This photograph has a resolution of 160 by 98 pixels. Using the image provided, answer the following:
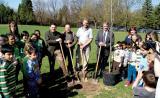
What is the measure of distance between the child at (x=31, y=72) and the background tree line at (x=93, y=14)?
177 ft

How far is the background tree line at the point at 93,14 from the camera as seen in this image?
67.6m

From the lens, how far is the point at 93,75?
1083 centimetres

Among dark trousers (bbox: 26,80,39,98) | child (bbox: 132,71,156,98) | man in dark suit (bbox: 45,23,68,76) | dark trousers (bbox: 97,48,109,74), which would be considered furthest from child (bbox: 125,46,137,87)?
child (bbox: 132,71,156,98)

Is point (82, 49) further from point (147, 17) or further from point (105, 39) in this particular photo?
point (147, 17)

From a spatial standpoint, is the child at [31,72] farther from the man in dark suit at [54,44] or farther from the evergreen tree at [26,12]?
the evergreen tree at [26,12]

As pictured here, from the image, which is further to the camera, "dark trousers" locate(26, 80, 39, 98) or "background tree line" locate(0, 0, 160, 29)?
"background tree line" locate(0, 0, 160, 29)

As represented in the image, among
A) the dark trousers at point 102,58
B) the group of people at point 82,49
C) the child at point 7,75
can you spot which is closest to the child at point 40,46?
the group of people at point 82,49

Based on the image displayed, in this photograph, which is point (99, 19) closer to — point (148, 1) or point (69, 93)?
point (148, 1)

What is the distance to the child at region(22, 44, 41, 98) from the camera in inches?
299

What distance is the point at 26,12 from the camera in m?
76.1

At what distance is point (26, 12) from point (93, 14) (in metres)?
16.3

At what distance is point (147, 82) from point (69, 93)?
4.32 m

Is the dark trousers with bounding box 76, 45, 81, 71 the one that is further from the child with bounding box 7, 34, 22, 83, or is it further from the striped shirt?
the striped shirt

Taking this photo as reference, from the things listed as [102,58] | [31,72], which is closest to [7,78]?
[31,72]
